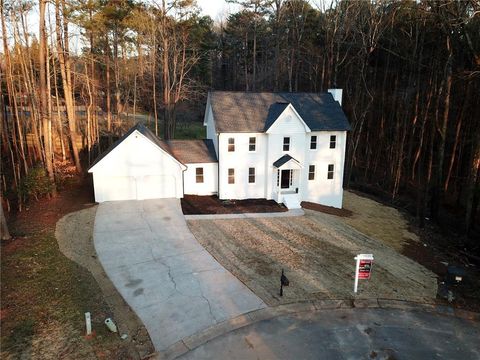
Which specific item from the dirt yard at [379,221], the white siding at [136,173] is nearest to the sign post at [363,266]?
the dirt yard at [379,221]

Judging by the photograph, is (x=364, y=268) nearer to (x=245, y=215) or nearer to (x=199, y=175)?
(x=245, y=215)

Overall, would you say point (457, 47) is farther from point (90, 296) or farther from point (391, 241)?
point (90, 296)

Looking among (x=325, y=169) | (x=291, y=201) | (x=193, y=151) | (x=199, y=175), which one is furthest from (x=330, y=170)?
→ (x=193, y=151)

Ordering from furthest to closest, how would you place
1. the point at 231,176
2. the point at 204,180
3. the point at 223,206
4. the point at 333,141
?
1. the point at 333,141
2. the point at 204,180
3. the point at 231,176
4. the point at 223,206

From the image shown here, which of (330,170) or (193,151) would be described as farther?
(330,170)

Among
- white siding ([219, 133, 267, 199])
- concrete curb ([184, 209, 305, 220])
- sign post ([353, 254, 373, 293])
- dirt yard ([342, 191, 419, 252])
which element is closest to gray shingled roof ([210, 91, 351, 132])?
white siding ([219, 133, 267, 199])

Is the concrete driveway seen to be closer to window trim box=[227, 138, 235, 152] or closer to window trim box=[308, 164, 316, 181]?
window trim box=[227, 138, 235, 152]

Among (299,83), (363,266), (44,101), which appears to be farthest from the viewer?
(299,83)
